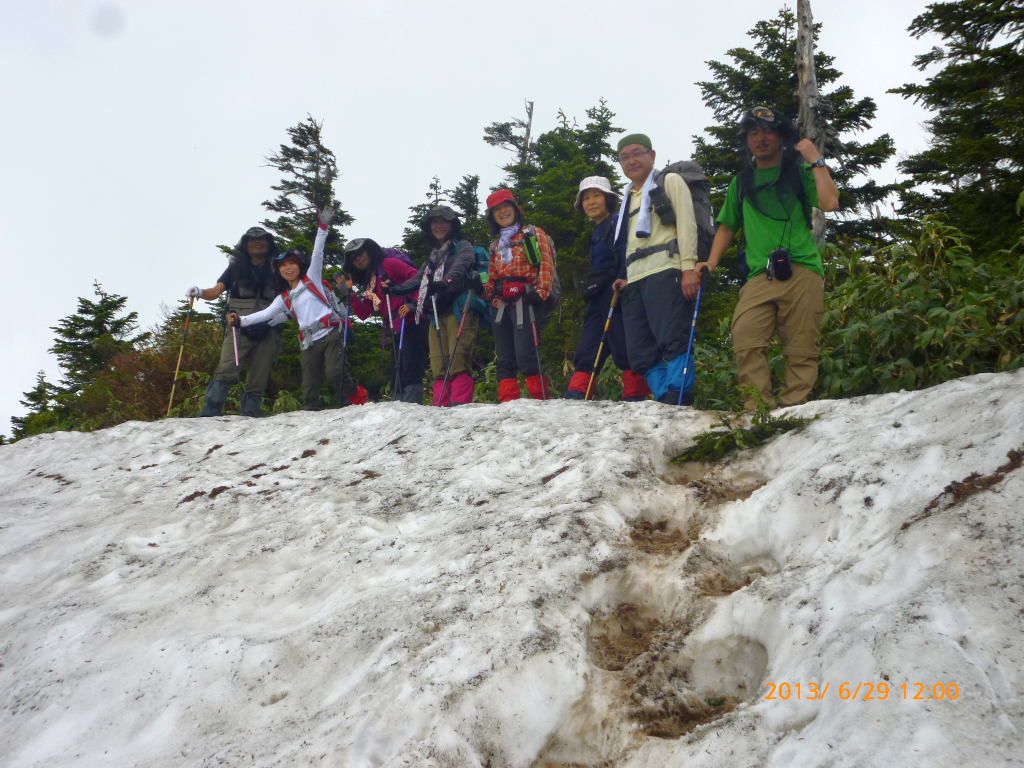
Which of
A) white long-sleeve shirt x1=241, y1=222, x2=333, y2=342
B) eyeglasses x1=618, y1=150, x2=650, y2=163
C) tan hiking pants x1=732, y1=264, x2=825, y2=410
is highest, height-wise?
eyeglasses x1=618, y1=150, x2=650, y2=163

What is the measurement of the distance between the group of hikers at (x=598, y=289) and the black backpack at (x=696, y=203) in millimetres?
13

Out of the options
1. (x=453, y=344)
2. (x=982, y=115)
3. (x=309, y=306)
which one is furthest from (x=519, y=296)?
(x=982, y=115)

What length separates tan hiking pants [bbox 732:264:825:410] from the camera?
5.26 m

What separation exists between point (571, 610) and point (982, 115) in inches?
422

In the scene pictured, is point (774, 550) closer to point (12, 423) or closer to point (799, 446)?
point (799, 446)

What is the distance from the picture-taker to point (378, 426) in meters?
6.55

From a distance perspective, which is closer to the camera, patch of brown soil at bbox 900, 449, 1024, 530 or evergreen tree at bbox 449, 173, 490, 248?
patch of brown soil at bbox 900, 449, 1024, 530

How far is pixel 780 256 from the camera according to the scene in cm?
527

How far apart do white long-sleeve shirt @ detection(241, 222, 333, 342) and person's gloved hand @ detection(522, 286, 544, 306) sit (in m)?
2.80

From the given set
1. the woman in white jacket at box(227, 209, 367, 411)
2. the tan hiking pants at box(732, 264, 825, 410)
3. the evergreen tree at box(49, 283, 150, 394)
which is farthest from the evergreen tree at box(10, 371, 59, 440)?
the tan hiking pants at box(732, 264, 825, 410)

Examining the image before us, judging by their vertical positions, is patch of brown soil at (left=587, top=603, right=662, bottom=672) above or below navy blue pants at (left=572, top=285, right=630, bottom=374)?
below
